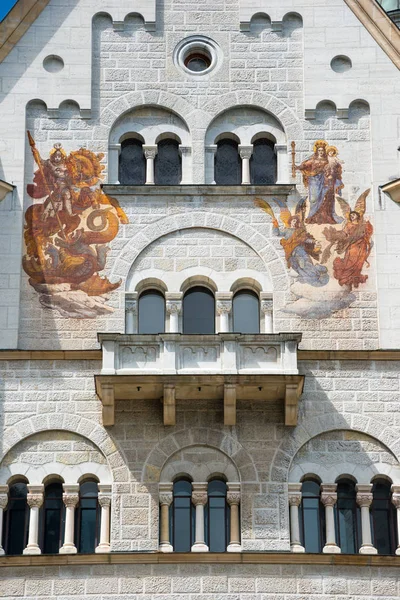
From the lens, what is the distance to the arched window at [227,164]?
27469 millimetres

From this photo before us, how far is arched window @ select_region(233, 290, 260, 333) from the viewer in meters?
26.4

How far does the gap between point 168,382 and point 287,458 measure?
201 centimetres

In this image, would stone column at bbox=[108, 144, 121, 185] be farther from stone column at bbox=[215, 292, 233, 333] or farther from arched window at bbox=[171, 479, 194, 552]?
arched window at bbox=[171, 479, 194, 552]

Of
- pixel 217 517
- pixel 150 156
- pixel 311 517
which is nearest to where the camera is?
pixel 217 517

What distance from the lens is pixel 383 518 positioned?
2531cm

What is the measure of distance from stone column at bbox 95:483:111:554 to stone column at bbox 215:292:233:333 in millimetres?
2969

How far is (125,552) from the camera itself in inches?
972

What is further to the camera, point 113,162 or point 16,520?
point 113,162

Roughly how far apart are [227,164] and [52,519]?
6214 mm

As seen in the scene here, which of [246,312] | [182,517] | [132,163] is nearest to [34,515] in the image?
[182,517]

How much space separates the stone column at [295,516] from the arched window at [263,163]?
194 inches

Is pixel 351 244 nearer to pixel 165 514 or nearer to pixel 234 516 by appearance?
pixel 234 516

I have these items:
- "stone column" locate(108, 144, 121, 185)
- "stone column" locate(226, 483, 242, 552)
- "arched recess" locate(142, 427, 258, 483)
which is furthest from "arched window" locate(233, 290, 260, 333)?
"stone column" locate(108, 144, 121, 185)

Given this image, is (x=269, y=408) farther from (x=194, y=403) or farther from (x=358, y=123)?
(x=358, y=123)
